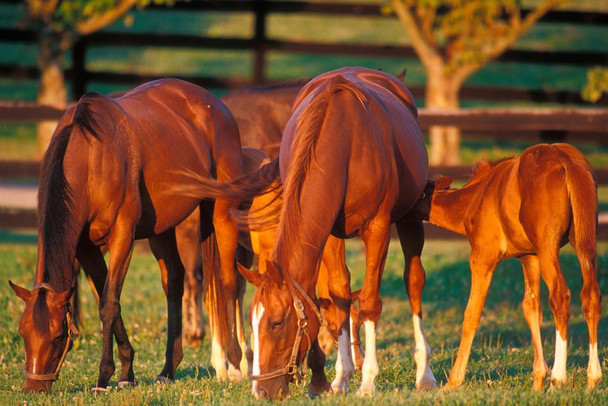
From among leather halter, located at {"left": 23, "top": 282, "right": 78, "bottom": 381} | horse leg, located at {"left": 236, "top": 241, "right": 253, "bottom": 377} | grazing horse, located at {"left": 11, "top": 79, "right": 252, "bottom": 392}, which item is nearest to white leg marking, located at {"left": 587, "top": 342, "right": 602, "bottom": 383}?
grazing horse, located at {"left": 11, "top": 79, "right": 252, "bottom": 392}

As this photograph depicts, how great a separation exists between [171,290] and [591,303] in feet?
10.7

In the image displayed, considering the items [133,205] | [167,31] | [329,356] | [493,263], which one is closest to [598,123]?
[329,356]

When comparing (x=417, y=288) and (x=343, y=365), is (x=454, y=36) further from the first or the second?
(x=343, y=365)

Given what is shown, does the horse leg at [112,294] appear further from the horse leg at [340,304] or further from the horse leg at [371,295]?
the horse leg at [371,295]

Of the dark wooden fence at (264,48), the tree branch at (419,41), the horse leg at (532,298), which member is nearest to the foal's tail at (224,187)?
the horse leg at (532,298)

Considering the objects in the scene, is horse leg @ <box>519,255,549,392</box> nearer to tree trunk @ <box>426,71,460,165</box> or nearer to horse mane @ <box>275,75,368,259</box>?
horse mane @ <box>275,75,368,259</box>

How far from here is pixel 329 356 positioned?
847 centimetres

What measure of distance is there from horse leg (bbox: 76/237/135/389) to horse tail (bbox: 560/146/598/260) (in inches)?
120

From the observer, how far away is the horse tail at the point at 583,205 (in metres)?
5.84

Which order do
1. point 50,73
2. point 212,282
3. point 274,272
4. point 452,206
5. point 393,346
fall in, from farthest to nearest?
point 50,73 < point 393,346 < point 212,282 < point 452,206 < point 274,272

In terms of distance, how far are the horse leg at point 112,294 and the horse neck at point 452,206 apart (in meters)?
2.21

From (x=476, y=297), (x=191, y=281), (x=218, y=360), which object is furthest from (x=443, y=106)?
(x=476, y=297)

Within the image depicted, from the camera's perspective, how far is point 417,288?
700 centimetres

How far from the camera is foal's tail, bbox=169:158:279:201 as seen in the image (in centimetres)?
638
